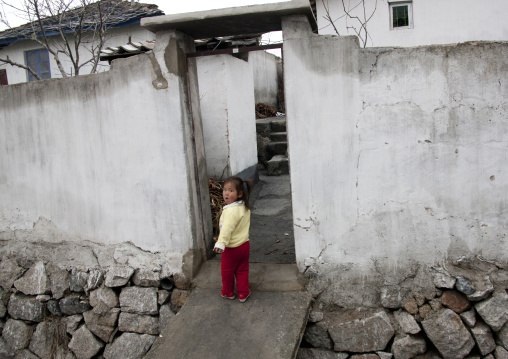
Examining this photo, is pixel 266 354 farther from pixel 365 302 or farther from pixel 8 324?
pixel 8 324

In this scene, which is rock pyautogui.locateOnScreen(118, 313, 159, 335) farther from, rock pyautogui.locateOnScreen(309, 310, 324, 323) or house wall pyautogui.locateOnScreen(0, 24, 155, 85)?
house wall pyautogui.locateOnScreen(0, 24, 155, 85)

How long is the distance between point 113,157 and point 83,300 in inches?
62.9

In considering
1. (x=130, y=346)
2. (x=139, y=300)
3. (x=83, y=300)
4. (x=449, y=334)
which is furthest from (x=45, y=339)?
(x=449, y=334)

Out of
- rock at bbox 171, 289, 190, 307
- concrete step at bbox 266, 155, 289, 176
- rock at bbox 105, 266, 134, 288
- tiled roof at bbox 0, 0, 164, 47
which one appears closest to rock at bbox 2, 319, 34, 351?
rock at bbox 105, 266, 134, 288

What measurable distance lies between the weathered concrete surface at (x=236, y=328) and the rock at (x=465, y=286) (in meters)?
1.23

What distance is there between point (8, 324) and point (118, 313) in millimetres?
1598

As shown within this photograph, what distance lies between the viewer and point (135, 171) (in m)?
4.26

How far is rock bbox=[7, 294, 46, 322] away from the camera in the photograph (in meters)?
4.84

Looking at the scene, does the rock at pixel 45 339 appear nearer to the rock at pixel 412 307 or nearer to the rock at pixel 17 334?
the rock at pixel 17 334

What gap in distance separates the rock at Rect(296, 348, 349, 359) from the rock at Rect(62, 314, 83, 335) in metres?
2.42

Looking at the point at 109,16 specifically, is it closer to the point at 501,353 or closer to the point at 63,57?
the point at 63,57

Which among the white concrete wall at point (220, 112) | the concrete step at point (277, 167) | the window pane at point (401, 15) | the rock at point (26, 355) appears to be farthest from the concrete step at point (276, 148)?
the rock at point (26, 355)

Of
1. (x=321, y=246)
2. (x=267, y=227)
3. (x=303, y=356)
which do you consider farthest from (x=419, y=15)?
(x=303, y=356)

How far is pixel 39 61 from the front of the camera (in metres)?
13.1
